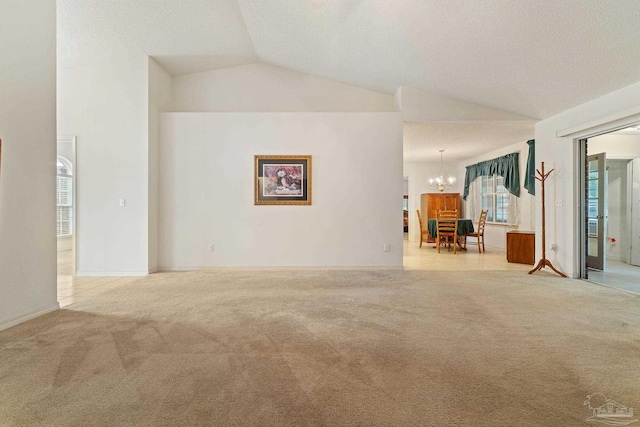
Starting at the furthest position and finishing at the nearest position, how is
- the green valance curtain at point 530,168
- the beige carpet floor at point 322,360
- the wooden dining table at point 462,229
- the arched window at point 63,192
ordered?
the wooden dining table at point 462,229
the arched window at point 63,192
the green valance curtain at point 530,168
the beige carpet floor at point 322,360

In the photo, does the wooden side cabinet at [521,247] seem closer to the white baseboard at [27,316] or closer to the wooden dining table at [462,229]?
the wooden dining table at [462,229]

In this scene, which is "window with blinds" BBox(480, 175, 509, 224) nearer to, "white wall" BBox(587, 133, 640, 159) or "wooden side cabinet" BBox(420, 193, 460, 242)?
"wooden side cabinet" BBox(420, 193, 460, 242)

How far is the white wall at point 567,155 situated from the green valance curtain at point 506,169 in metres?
2.11

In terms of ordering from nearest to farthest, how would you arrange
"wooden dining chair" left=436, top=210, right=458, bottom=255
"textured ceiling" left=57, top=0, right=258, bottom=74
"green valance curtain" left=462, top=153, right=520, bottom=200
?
A: 1. "textured ceiling" left=57, top=0, right=258, bottom=74
2. "green valance curtain" left=462, top=153, right=520, bottom=200
3. "wooden dining chair" left=436, top=210, right=458, bottom=255

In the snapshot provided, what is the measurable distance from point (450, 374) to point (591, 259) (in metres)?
5.13

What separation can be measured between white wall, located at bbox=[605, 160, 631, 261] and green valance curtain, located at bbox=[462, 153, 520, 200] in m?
1.54

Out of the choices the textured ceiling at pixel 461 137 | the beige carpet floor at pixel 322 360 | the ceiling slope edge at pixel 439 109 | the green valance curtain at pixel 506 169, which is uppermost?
the ceiling slope edge at pixel 439 109

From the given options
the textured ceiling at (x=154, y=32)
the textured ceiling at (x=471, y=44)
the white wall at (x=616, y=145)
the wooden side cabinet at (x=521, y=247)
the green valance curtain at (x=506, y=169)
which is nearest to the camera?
the textured ceiling at (x=471, y=44)

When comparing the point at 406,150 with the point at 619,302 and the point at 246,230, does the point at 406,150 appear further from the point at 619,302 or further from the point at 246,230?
the point at 619,302

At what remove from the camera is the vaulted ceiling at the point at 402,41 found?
319 cm

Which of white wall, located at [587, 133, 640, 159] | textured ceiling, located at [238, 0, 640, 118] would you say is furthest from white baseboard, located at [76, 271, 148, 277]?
white wall, located at [587, 133, 640, 159]

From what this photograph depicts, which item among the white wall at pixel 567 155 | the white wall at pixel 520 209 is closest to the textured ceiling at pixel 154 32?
the white wall at pixel 567 155

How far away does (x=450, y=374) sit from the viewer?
1.92 meters

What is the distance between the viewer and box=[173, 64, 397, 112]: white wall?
582cm
